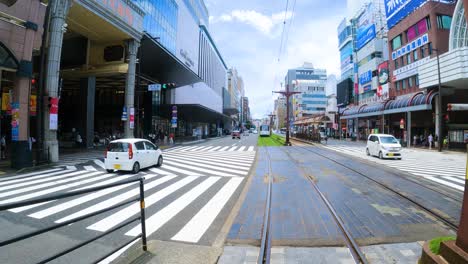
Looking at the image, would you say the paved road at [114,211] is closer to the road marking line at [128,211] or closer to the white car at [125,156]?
the road marking line at [128,211]

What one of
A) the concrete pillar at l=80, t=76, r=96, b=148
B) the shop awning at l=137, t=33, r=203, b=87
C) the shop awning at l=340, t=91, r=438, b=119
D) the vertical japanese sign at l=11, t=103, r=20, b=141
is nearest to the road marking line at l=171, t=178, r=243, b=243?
the vertical japanese sign at l=11, t=103, r=20, b=141

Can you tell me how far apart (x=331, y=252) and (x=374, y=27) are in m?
64.4

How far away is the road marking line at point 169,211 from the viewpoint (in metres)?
5.62

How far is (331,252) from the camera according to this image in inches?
177

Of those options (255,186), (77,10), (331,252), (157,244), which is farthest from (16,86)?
(331,252)

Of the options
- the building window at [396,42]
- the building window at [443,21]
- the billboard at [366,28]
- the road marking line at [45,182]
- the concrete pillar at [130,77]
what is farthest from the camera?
the billboard at [366,28]

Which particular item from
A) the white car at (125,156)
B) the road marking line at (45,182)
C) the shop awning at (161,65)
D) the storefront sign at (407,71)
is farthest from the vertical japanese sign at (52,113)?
the storefront sign at (407,71)

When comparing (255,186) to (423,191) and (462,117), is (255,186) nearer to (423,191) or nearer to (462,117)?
(423,191)

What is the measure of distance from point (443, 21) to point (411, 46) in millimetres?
5034

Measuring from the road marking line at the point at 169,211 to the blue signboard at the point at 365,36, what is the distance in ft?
200

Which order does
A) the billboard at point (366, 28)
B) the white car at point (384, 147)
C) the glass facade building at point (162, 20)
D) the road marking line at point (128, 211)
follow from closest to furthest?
1. the road marking line at point (128, 211)
2. the white car at point (384, 147)
3. the glass facade building at point (162, 20)
4. the billboard at point (366, 28)

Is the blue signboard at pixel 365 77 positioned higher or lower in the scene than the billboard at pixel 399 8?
lower

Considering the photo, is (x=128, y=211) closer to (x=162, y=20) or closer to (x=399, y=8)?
(x=162, y=20)

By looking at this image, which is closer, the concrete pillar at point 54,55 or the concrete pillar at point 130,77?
the concrete pillar at point 54,55
